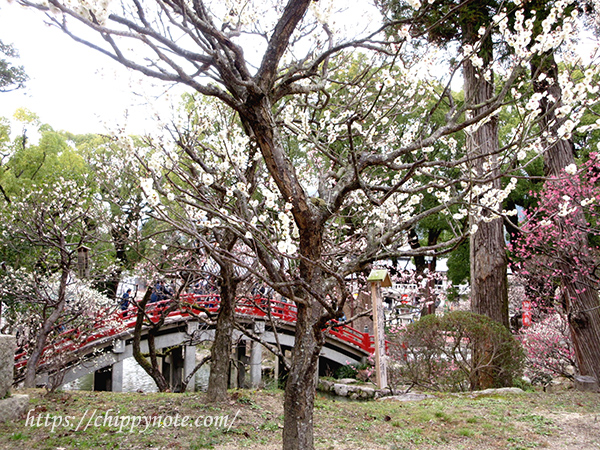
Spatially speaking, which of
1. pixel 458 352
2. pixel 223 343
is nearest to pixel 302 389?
pixel 223 343

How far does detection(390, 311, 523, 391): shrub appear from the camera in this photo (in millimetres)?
8211

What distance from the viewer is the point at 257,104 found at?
387cm

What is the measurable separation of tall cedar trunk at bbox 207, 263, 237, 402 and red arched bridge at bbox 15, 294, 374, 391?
3.00 meters

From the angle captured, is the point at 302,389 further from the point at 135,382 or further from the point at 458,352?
the point at 135,382

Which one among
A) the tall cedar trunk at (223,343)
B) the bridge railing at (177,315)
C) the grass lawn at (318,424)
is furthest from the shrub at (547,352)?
the tall cedar trunk at (223,343)

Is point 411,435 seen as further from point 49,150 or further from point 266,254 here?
point 49,150

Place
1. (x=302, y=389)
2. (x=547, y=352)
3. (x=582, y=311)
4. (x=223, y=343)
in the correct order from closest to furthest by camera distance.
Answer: (x=302, y=389) < (x=223, y=343) < (x=582, y=311) < (x=547, y=352)

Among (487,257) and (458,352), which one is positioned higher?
(487,257)

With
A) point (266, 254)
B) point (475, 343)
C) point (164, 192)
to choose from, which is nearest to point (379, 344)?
point (266, 254)

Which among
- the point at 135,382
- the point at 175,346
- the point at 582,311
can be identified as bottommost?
the point at 135,382

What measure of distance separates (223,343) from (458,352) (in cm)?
486

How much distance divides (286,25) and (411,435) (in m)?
5.12

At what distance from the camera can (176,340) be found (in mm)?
15023

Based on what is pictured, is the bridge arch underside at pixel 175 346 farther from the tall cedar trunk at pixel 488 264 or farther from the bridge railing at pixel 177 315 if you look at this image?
the tall cedar trunk at pixel 488 264
